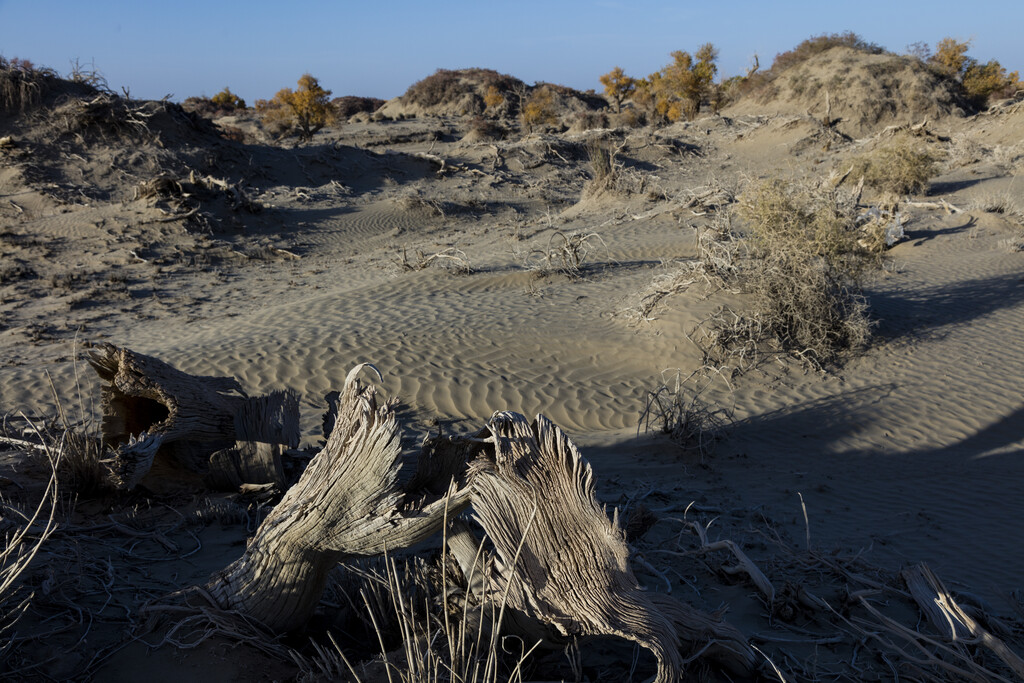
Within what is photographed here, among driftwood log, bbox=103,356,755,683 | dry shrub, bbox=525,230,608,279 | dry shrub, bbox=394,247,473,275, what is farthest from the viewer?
dry shrub, bbox=394,247,473,275

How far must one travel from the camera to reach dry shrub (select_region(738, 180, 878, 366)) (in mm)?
8234

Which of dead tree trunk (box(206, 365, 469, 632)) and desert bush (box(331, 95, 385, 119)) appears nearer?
dead tree trunk (box(206, 365, 469, 632))

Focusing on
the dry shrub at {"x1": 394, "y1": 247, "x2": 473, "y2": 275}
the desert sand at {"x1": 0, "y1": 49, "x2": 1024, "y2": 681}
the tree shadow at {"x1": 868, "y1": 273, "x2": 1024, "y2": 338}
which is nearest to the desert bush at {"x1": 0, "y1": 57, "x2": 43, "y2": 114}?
the desert sand at {"x1": 0, "y1": 49, "x2": 1024, "y2": 681}

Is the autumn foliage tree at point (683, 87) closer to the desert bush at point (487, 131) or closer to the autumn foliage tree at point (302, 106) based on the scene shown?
the desert bush at point (487, 131)

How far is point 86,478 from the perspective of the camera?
384cm

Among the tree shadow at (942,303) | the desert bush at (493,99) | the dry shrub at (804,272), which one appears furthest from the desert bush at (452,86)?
the dry shrub at (804,272)

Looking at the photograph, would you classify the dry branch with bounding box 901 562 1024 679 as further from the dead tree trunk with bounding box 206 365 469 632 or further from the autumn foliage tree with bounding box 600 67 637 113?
the autumn foliage tree with bounding box 600 67 637 113

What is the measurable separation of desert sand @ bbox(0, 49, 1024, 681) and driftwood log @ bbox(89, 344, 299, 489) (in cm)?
21

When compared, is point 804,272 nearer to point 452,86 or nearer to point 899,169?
point 899,169

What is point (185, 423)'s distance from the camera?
4.02 metres

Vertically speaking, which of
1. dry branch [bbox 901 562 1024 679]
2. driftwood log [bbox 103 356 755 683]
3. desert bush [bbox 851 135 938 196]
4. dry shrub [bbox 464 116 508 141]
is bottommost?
dry branch [bbox 901 562 1024 679]

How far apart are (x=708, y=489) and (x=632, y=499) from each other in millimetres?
965

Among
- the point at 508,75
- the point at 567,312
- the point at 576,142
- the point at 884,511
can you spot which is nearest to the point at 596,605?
the point at 884,511

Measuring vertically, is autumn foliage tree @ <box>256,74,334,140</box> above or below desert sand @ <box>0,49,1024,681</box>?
above
